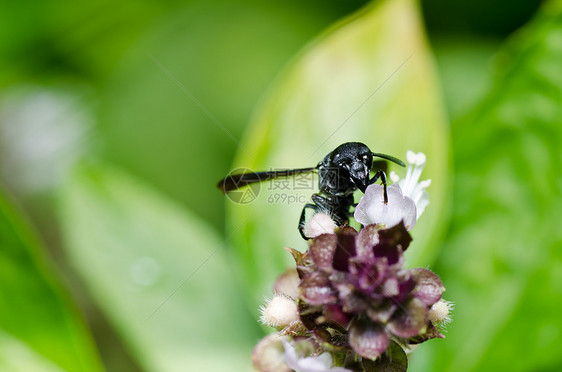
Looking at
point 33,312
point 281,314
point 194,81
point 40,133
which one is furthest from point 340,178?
point 40,133

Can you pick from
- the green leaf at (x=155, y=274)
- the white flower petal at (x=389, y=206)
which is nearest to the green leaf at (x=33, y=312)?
the green leaf at (x=155, y=274)

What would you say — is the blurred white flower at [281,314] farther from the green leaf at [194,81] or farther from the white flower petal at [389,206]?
the green leaf at [194,81]

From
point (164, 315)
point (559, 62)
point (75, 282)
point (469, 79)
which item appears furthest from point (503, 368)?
point (75, 282)

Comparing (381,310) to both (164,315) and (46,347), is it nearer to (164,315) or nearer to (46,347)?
(164,315)

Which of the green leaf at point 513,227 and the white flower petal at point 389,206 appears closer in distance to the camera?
the white flower petal at point 389,206

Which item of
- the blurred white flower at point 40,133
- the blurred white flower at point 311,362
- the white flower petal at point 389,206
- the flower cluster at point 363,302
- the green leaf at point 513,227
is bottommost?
the blurred white flower at point 311,362

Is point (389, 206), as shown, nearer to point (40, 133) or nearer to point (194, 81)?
point (194, 81)
